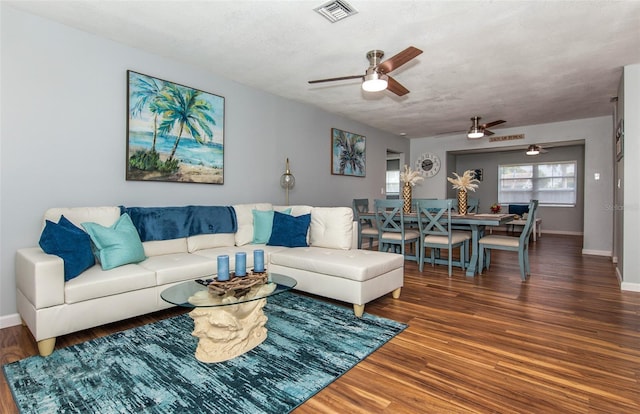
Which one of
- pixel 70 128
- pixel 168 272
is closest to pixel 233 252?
pixel 168 272

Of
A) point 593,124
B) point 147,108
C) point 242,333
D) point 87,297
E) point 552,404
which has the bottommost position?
point 552,404

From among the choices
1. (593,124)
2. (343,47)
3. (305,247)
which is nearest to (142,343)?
(305,247)

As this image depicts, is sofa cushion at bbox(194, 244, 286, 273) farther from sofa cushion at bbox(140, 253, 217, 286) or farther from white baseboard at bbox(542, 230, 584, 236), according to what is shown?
white baseboard at bbox(542, 230, 584, 236)

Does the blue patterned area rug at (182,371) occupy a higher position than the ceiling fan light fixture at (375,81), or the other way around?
the ceiling fan light fixture at (375,81)

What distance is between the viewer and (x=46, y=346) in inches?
83.5

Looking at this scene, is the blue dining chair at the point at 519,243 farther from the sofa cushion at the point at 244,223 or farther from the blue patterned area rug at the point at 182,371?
the sofa cushion at the point at 244,223

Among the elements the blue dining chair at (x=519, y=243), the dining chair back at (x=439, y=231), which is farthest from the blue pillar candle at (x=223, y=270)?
the blue dining chair at (x=519, y=243)

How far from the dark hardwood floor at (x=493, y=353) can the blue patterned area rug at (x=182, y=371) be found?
0.12m

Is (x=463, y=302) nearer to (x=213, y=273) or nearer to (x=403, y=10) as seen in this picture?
(x=213, y=273)

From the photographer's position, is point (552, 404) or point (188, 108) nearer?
point (552, 404)

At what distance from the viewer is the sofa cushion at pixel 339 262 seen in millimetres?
2839

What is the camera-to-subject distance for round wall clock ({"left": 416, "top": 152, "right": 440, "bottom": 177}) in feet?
25.9

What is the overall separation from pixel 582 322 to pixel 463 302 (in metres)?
0.92

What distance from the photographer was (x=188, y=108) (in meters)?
3.72
